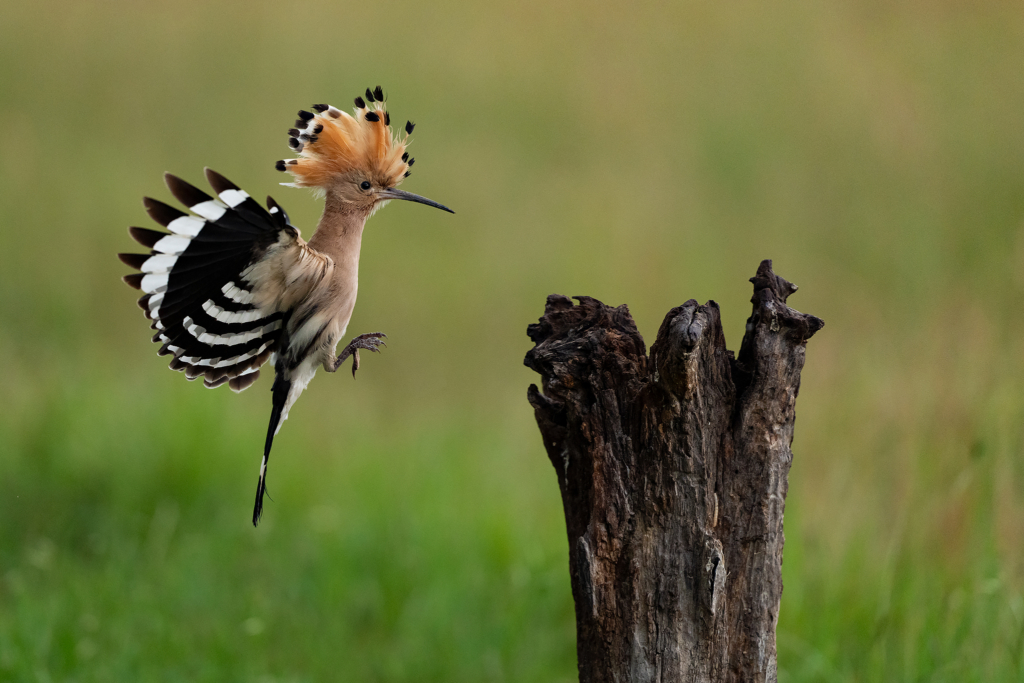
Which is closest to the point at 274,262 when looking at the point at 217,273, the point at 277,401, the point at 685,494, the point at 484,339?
the point at 217,273

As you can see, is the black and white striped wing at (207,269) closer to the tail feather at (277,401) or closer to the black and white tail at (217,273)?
the black and white tail at (217,273)

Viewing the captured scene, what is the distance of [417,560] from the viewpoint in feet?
16.5

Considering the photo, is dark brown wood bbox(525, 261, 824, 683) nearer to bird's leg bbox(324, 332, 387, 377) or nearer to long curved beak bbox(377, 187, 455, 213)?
bird's leg bbox(324, 332, 387, 377)

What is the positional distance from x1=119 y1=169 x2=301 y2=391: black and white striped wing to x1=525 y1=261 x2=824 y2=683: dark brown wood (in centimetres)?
75

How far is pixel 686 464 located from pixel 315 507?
3818 mm

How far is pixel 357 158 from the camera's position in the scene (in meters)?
1.79

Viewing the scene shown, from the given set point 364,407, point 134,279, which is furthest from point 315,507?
point 134,279

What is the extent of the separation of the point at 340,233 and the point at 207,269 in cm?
26

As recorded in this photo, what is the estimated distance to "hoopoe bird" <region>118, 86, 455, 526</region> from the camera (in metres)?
1.66

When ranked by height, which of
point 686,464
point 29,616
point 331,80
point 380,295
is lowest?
point 29,616

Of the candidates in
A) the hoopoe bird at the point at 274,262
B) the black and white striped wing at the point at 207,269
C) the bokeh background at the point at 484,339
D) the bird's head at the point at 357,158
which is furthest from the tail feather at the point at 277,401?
the bokeh background at the point at 484,339

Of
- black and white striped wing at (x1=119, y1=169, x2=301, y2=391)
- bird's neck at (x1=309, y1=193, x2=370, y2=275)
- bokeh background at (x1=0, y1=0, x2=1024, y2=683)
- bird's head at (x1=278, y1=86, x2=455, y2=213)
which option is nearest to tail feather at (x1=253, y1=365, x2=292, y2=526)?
black and white striped wing at (x1=119, y1=169, x2=301, y2=391)

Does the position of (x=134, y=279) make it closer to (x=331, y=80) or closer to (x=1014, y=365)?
(x=1014, y=365)

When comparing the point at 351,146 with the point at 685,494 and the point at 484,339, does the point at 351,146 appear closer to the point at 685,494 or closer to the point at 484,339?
the point at 685,494
